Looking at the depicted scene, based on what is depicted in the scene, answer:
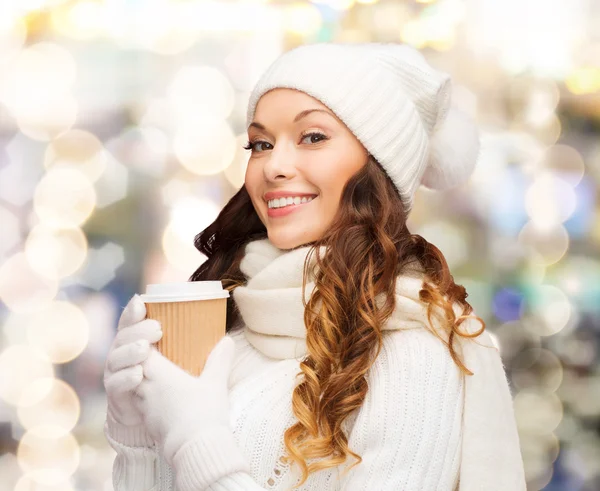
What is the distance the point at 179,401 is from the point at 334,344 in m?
0.28

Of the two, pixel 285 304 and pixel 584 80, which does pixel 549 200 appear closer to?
pixel 584 80

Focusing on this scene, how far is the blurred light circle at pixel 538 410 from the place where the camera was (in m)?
2.42

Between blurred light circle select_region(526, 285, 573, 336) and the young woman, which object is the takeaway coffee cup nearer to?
the young woman

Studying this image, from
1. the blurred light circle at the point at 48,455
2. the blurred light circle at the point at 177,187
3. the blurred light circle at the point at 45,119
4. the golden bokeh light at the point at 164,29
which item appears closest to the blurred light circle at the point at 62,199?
the blurred light circle at the point at 45,119

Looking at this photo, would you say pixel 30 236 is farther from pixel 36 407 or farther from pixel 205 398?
pixel 205 398

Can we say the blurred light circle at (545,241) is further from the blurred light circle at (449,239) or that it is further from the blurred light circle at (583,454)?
the blurred light circle at (583,454)

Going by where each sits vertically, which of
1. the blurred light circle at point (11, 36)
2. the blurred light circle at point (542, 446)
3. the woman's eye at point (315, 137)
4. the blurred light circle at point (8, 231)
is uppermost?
the blurred light circle at point (11, 36)

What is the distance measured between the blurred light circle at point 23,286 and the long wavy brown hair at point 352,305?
1399 millimetres

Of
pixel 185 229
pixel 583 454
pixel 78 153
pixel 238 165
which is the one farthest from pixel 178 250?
pixel 583 454

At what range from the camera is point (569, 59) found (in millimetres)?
2420

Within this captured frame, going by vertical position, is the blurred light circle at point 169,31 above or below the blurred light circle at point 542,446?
above

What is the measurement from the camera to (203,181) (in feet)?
7.90

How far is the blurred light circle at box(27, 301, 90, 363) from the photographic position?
7.70ft

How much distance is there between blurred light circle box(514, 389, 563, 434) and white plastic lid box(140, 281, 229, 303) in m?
1.66
